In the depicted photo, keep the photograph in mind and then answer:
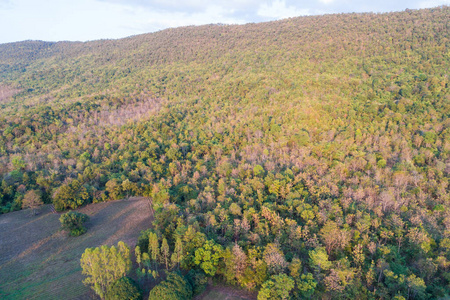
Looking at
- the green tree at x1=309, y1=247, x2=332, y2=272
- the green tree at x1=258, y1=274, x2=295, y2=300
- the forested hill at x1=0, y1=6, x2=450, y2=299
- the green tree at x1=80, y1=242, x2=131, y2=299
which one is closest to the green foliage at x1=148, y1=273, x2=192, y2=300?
the forested hill at x1=0, y1=6, x2=450, y2=299

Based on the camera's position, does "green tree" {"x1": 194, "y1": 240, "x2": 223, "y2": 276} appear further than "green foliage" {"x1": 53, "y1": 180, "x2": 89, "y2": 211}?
No

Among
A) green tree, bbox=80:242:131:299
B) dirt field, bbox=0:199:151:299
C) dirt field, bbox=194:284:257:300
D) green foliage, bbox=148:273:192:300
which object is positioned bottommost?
dirt field, bbox=194:284:257:300

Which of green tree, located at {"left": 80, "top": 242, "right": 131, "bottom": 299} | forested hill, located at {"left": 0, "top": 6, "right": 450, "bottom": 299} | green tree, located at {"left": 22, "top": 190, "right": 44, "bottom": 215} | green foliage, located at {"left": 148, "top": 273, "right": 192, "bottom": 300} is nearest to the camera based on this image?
green foliage, located at {"left": 148, "top": 273, "right": 192, "bottom": 300}

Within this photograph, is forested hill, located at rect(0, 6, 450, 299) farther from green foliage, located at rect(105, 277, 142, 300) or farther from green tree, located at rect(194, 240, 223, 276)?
green foliage, located at rect(105, 277, 142, 300)

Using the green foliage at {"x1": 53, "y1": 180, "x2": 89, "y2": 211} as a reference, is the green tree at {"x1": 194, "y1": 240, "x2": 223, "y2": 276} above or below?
below

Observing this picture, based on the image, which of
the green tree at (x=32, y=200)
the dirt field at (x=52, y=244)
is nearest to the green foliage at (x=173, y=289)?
the dirt field at (x=52, y=244)

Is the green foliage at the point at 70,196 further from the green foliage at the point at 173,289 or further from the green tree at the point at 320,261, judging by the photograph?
the green tree at the point at 320,261

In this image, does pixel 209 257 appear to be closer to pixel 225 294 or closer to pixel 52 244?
pixel 225 294
